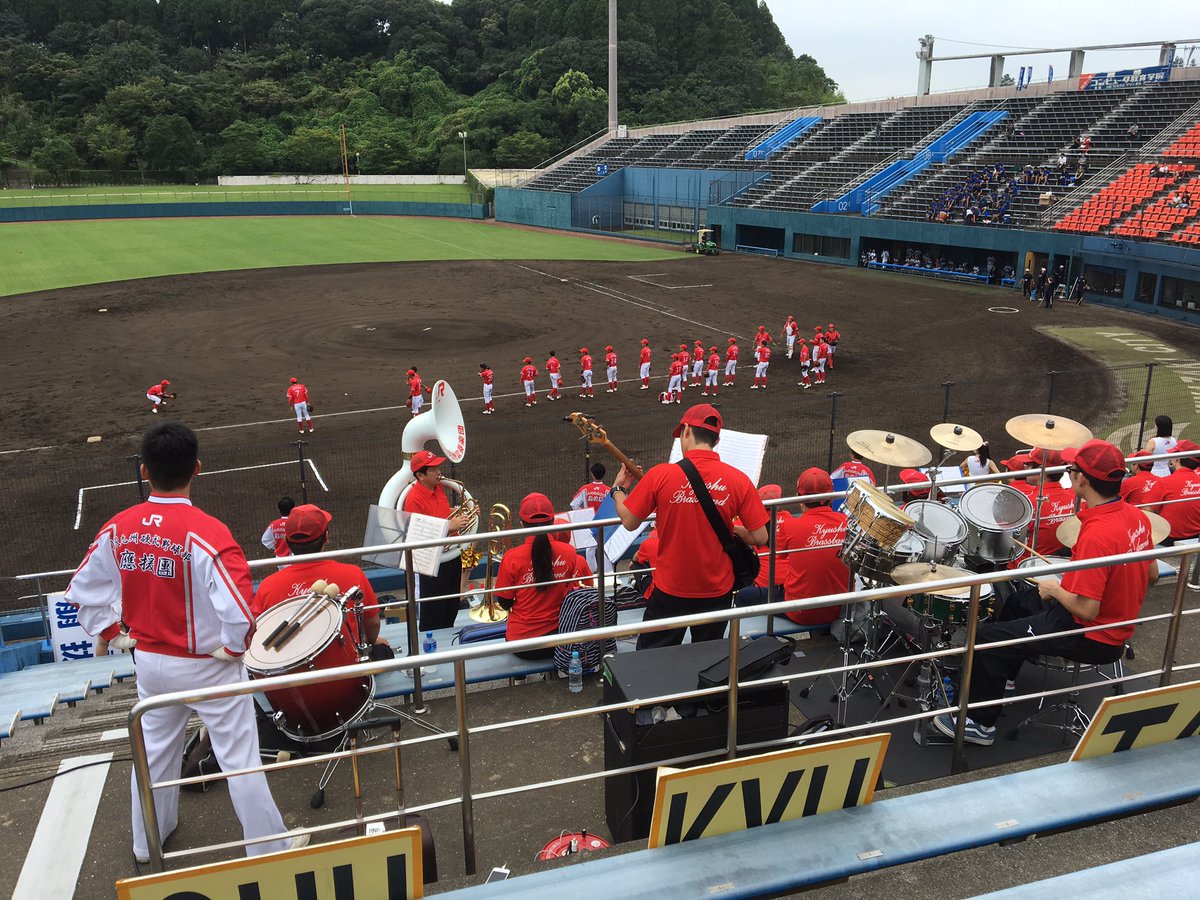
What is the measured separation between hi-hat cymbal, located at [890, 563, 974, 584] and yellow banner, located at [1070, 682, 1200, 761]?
1432 millimetres

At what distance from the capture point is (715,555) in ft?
18.6

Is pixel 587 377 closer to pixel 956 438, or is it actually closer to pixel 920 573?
pixel 956 438

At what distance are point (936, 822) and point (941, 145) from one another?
57.6 meters

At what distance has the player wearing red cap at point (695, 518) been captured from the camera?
18.3ft

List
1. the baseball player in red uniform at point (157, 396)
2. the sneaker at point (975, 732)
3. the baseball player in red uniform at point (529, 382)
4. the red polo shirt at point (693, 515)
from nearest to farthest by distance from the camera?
the sneaker at point (975, 732), the red polo shirt at point (693, 515), the baseball player in red uniform at point (157, 396), the baseball player in red uniform at point (529, 382)

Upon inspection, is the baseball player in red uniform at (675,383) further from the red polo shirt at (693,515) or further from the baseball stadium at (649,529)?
the red polo shirt at (693,515)

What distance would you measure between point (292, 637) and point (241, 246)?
183ft

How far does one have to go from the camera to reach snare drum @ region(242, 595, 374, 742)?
474 centimetres

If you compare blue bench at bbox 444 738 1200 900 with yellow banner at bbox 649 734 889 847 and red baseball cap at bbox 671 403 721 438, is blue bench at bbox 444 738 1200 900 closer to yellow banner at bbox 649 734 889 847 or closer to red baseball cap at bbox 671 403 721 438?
yellow banner at bbox 649 734 889 847

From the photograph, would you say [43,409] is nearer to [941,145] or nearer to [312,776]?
[312,776]

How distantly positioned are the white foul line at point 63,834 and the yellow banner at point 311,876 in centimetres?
141

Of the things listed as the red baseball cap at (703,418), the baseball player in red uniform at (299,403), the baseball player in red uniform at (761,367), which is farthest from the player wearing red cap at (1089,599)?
the baseball player in red uniform at (761,367)

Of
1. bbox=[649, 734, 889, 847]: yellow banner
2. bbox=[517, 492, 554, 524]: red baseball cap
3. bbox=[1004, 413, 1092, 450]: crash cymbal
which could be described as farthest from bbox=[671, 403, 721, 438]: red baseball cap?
bbox=[1004, 413, 1092, 450]: crash cymbal

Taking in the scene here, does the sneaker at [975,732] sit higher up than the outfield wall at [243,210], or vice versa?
the outfield wall at [243,210]
